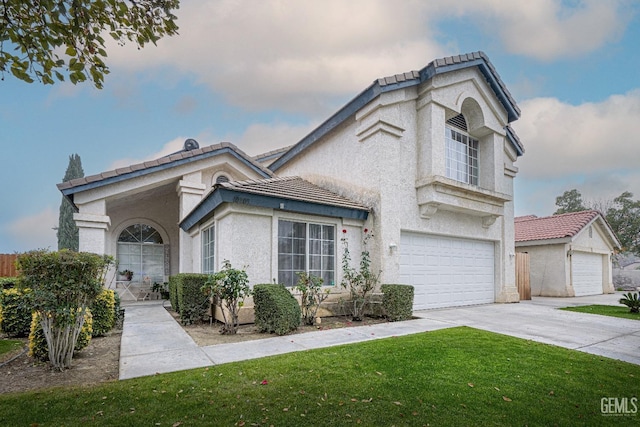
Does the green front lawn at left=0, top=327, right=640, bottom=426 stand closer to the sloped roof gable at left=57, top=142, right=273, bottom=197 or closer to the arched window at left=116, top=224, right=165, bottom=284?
the sloped roof gable at left=57, top=142, right=273, bottom=197

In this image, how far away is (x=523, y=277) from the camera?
15680mm

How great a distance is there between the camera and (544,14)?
36.1 feet

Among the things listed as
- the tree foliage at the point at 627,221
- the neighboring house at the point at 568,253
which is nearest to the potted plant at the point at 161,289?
the neighboring house at the point at 568,253

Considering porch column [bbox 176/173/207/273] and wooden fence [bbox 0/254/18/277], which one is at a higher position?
porch column [bbox 176/173/207/273]

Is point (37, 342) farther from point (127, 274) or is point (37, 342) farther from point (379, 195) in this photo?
point (127, 274)

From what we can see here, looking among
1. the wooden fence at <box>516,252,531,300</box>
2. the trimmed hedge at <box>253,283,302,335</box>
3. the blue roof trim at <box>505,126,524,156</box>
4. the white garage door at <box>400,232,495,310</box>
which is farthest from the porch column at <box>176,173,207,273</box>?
the wooden fence at <box>516,252,531,300</box>

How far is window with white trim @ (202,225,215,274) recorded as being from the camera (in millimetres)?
10781

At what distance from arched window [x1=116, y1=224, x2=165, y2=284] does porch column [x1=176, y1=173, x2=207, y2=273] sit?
10.1 feet

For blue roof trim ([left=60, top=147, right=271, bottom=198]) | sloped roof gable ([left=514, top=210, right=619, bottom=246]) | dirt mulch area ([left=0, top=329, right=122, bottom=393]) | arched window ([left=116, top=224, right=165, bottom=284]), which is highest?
blue roof trim ([left=60, top=147, right=271, bottom=198])

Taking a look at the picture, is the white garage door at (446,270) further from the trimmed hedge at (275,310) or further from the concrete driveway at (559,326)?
the trimmed hedge at (275,310)

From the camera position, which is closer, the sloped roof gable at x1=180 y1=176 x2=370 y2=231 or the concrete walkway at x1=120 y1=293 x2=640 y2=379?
the concrete walkway at x1=120 y1=293 x2=640 y2=379

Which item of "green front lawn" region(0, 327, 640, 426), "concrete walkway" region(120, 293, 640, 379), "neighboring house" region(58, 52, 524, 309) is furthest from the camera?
"neighboring house" region(58, 52, 524, 309)

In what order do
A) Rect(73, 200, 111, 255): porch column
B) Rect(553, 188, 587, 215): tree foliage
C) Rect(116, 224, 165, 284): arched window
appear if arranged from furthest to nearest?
Rect(553, 188, 587, 215): tree foliage, Rect(116, 224, 165, 284): arched window, Rect(73, 200, 111, 255): porch column

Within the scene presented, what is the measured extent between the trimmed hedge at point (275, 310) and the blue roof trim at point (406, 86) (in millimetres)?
6292
